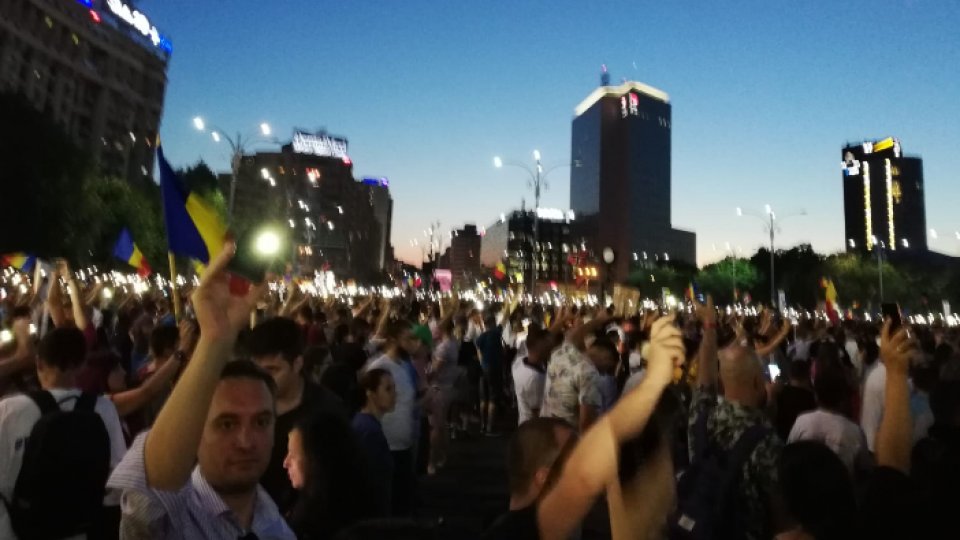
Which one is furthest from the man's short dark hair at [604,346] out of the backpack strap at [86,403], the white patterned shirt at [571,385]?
the backpack strap at [86,403]

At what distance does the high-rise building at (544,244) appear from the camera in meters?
160

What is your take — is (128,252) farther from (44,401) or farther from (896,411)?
(896,411)

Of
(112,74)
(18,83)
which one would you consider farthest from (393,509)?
(112,74)

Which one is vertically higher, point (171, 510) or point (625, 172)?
point (625, 172)

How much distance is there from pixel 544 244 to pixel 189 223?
163 metres

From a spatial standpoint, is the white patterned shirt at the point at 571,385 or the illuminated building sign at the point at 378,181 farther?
the illuminated building sign at the point at 378,181

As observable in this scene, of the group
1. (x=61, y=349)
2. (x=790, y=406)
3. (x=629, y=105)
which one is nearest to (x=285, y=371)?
(x=61, y=349)

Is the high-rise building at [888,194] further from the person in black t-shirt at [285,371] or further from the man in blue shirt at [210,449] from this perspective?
the man in blue shirt at [210,449]

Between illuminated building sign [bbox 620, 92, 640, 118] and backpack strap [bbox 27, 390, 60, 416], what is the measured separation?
180608 millimetres

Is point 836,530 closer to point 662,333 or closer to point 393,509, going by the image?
point 662,333

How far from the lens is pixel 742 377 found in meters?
4.11

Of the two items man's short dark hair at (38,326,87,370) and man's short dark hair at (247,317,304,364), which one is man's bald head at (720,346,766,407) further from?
man's short dark hair at (38,326,87,370)

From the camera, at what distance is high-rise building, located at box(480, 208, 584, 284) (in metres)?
160

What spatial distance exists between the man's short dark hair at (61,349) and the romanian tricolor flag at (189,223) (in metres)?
2.17
